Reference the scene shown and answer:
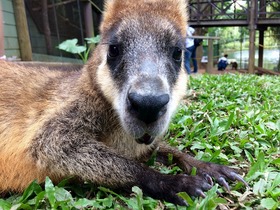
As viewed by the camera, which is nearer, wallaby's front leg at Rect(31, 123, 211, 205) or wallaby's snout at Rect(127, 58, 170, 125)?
wallaby's snout at Rect(127, 58, 170, 125)

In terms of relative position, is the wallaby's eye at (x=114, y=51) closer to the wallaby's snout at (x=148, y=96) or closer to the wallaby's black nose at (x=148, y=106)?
the wallaby's snout at (x=148, y=96)

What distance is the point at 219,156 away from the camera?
9.77 ft

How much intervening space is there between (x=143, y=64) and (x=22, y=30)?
5.04 meters

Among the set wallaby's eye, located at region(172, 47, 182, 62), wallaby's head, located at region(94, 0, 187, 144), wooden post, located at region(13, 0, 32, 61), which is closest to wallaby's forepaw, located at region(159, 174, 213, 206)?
wallaby's head, located at region(94, 0, 187, 144)

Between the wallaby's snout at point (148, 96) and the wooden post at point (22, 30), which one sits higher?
the wooden post at point (22, 30)

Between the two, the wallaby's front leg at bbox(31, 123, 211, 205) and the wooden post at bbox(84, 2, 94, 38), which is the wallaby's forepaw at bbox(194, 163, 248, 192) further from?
the wooden post at bbox(84, 2, 94, 38)

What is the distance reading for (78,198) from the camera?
7.68ft

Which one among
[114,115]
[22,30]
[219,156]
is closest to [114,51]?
[114,115]

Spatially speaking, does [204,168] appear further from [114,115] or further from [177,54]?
[177,54]

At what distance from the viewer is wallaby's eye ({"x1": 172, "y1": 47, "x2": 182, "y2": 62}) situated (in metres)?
2.79

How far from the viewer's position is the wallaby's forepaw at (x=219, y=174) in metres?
2.49

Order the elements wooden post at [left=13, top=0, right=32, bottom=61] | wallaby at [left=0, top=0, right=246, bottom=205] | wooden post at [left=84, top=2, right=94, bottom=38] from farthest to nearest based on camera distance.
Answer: wooden post at [left=84, top=2, right=94, bottom=38]
wooden post at [left=13, top=0, right=32, bottom=61]
wallaby at [left=0, top=0, right=246, bottom=205]

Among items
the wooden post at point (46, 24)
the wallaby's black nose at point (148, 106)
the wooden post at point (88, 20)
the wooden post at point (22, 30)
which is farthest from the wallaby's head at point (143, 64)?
the wooden post at point (88, 20)

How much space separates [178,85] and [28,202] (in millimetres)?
1423
